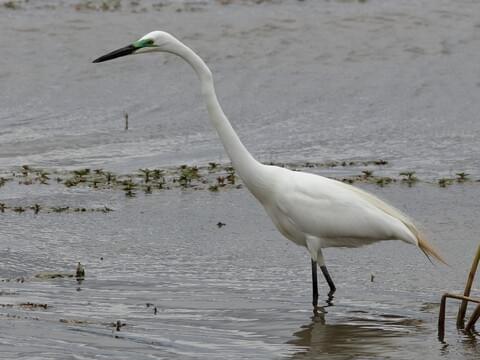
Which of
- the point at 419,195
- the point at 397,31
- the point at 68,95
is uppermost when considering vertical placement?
the point at 397,31

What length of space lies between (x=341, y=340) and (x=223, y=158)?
523 cm

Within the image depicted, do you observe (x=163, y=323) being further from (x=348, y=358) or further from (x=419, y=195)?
(x=419, y=195)

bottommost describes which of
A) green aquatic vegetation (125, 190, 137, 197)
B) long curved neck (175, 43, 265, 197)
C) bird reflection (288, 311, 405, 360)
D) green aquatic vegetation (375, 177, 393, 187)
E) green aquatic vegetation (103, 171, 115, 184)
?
bird reflection (288, 311, 405, 360)

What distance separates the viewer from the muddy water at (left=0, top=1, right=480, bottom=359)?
6.73m

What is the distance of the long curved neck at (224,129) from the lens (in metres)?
7.48

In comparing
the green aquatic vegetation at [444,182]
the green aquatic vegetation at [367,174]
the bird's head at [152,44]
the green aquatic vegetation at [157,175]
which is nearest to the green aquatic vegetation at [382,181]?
the green aquatic vegetation at [367,174]

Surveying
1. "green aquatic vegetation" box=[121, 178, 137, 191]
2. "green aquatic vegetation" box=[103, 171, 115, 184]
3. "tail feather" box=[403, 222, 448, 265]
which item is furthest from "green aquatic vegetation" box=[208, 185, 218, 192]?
"tail feather" box=[403, 222, 448, 265]

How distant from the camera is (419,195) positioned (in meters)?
10.3

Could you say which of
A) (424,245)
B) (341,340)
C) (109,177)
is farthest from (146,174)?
(341,340)

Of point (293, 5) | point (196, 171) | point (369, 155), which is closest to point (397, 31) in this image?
point (293, 5)

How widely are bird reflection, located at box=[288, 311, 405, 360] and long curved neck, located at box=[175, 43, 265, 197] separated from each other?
1115 mm

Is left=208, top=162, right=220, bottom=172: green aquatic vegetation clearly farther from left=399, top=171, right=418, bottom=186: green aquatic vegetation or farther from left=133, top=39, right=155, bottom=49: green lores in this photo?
left=133, top=39, right=155, bottom=49: green lores

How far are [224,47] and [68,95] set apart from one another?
301 cm

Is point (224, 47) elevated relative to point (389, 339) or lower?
elevated
